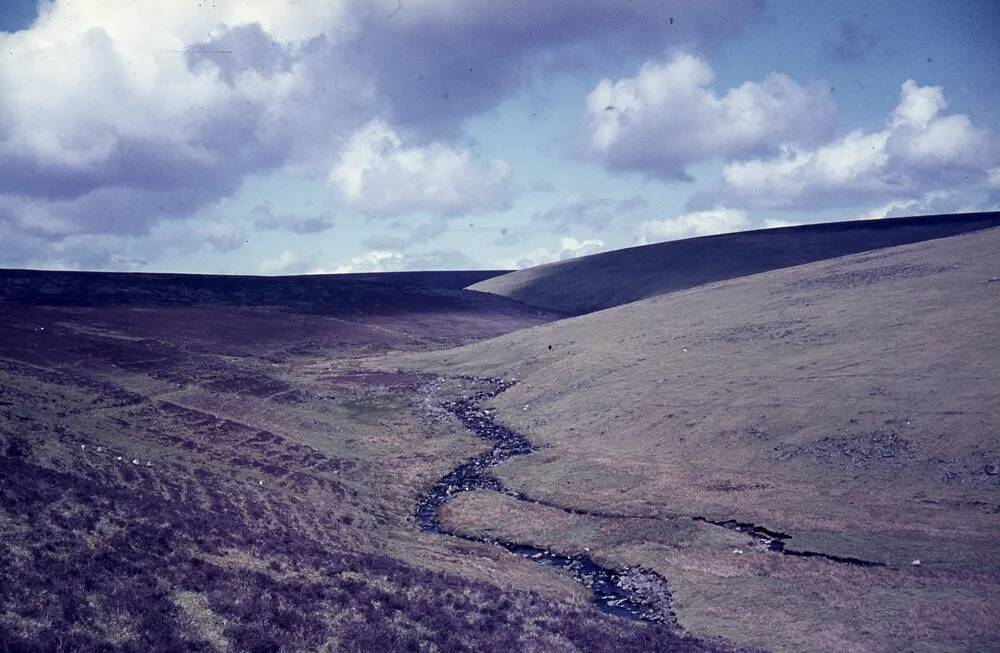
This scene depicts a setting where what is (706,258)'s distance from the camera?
15350 cm

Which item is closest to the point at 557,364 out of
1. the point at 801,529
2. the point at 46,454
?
the point at 801,529

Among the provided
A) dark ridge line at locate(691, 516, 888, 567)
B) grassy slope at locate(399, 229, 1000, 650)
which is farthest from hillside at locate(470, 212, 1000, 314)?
dark ridge line at locate(691, 516, 888, 567)

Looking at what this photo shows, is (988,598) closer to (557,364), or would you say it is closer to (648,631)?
(648,631)

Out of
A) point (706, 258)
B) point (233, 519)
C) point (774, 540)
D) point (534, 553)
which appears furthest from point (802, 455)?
point (706, 258)

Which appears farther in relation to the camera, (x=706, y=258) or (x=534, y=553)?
(x=706, y=258)

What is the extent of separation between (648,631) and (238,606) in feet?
43.4

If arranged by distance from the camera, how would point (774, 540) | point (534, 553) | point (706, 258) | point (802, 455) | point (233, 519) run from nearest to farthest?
1. point (233, 519)
2. point (774, 540)
3. point (534, 553)
4. point (802, 455)
5. point (706, 258)

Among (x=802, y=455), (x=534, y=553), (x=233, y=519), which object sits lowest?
(x=534, y=553)

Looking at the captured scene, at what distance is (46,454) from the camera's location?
30.5 m

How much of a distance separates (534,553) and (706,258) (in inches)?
5149

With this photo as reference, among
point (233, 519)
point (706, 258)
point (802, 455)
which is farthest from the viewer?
point (706, 258)

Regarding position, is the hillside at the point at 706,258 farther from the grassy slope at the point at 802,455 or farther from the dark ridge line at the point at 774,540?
the dark ridge line at the point at 774,540

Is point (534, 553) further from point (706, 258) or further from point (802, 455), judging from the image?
point (706, 258)

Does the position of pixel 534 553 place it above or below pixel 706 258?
below
